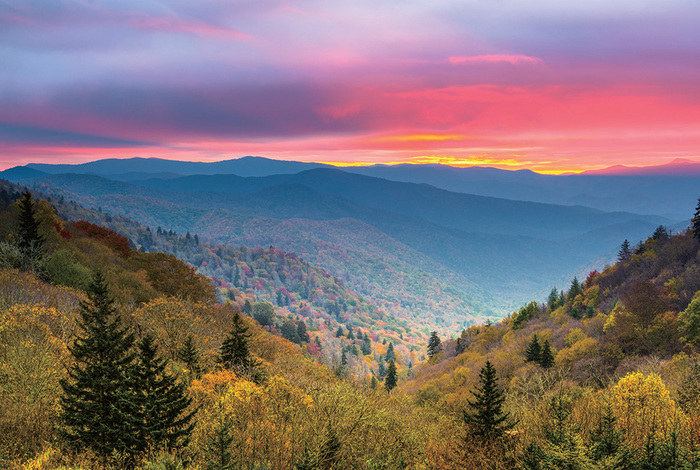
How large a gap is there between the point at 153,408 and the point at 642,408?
29.0m

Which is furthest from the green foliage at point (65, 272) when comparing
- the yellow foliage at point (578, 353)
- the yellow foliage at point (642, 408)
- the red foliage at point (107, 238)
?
the yellow foliage at point (578, 353)

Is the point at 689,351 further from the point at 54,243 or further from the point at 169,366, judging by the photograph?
the point at 54,243

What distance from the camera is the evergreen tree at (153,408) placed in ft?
64.4

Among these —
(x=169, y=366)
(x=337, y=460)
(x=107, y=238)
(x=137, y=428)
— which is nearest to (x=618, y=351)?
(x=337, y=460)

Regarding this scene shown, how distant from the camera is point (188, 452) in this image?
21328 mm

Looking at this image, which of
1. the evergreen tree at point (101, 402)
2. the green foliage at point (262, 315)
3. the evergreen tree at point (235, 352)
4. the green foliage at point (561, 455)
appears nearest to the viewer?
the green foliage at point (561, 455)

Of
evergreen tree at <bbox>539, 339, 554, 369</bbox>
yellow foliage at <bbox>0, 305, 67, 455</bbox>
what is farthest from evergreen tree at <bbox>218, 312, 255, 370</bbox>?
evergreen tree at <bbox>539, 339, 554, 369</bbox>

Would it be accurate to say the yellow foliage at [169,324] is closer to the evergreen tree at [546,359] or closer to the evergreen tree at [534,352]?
the evergreen tree at [546,359]

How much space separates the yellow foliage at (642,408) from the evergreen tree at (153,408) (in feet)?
78.4

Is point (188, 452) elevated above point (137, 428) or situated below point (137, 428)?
below

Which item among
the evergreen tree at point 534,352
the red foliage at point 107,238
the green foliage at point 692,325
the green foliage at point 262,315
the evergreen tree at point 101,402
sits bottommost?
the green foliage at point 262,315

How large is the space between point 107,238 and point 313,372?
7115cm

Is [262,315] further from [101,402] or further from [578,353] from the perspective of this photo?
[101,402]

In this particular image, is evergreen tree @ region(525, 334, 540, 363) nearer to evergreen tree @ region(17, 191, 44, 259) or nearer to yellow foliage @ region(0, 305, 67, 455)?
yellow foliage @ region(0, 305, 67, 455)
